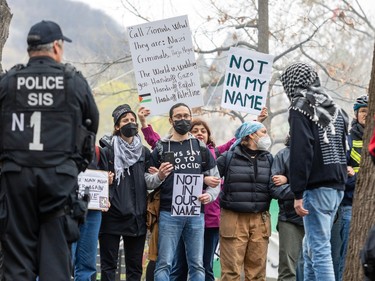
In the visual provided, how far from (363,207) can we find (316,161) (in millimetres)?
936

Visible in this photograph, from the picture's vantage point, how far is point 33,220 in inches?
297

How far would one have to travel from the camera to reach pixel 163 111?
38.0 ft

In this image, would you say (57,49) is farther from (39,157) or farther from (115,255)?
(115,255)

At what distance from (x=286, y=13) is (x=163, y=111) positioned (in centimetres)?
1066

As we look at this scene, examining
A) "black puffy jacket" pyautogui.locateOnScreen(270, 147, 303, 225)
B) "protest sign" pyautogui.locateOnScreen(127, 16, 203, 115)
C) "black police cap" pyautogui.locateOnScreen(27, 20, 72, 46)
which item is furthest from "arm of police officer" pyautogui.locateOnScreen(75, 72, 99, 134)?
"protest sign" pyautogui.locateOnScreen(127, 16, 203, 115)

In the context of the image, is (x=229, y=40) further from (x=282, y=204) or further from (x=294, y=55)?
(x=282, y=204)

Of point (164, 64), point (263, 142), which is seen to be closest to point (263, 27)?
point (164, 64)

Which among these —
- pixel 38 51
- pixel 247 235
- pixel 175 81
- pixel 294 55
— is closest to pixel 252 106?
pixel 175 81

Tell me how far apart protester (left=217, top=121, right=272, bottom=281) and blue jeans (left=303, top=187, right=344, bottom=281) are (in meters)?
1.62

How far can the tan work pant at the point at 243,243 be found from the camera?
1084 centimetres

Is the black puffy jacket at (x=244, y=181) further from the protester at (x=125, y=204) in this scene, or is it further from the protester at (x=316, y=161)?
the protester at (x=316, y=161)

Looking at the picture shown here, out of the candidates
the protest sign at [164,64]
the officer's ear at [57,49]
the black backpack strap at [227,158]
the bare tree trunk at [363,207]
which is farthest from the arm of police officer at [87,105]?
the protest sign at [164,64]

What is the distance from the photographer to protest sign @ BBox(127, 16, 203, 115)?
1161 centimetres

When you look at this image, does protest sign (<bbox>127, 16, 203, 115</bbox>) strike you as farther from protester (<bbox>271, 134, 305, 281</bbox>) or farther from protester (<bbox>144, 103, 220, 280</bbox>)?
protester (<bbox>271, 134, 305, 281</bbox>)
